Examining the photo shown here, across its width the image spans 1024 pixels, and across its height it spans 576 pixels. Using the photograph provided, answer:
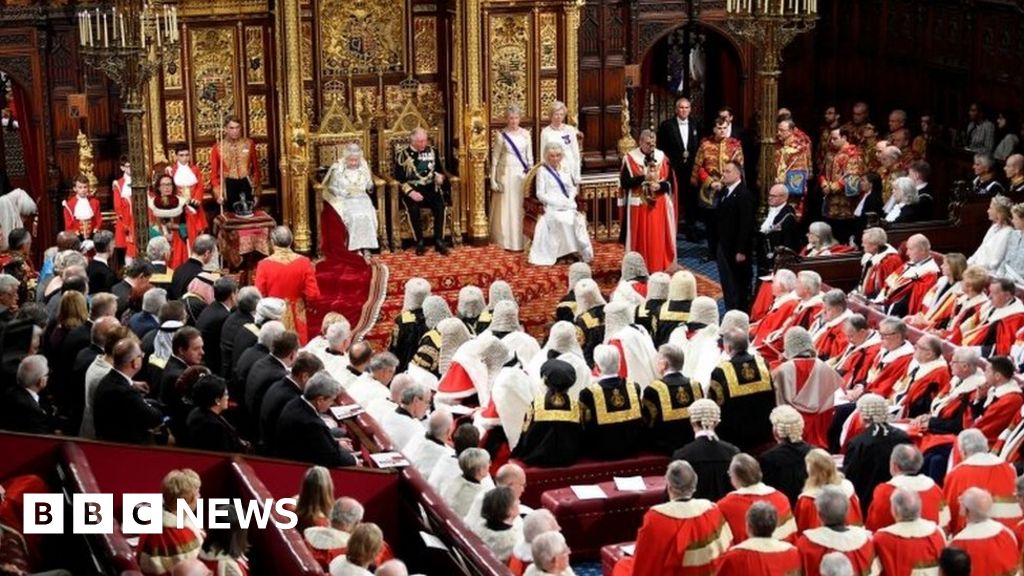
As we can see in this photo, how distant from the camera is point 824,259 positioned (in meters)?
16.7

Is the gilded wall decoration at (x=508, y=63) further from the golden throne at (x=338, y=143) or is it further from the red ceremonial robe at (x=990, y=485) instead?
Result: the red ceremonial robe at (x=990, y=485)

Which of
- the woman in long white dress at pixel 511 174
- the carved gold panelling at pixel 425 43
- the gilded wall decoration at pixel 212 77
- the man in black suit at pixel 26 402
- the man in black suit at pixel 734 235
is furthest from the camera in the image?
the carved gold panelling at pixel 425 43

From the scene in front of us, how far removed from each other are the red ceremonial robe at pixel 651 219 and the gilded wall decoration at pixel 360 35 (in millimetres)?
3147

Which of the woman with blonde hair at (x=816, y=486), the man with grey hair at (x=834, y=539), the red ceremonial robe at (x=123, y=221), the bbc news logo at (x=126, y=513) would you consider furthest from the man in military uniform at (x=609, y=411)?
the red ceremonial robe at (x=123, y=221)

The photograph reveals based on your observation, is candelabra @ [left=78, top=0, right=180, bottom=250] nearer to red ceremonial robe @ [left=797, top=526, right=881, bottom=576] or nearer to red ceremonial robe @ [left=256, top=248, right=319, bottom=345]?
red ceremonial robe @ [left=256, top=248, right=319, bottom=345]

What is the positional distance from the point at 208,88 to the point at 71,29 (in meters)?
1.72

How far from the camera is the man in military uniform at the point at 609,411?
12523 mm

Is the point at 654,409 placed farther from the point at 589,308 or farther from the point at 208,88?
the point at 208,88

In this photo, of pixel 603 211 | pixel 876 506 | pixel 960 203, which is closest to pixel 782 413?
pixel 876 506

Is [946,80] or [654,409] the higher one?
[946,80]

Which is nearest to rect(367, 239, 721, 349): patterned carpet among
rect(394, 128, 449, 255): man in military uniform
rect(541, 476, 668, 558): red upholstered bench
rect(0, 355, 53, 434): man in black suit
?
rect(394, 128, 449, 255): man in military uniform

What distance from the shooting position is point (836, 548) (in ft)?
31.9

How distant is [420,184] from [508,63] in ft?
6.15

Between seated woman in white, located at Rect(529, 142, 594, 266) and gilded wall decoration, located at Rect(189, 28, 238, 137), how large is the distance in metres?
3.60
